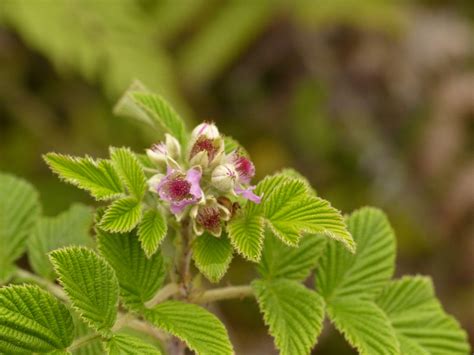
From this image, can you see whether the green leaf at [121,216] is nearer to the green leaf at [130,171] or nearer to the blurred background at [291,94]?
the green leaf at [130,171]

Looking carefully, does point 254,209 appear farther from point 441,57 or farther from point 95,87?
point 441,57

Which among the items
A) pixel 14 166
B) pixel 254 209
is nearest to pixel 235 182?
pixel 254 209

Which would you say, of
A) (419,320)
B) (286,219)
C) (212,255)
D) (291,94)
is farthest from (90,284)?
(291,94)

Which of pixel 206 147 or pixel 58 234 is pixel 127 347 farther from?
pixel 58 234

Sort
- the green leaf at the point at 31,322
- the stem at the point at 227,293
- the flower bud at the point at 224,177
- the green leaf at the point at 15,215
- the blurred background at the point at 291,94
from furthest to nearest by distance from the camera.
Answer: the blurred background at the point at 291,94
the green leaf at the point at 15,215
the stem at the point at 227,293
the flower bud at the point at 224,177
the green leaf at the point at 31,322

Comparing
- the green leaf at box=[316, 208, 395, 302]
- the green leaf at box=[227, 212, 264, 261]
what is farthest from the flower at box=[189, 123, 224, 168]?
the green leaf at box=[316, 208, 395, 302]

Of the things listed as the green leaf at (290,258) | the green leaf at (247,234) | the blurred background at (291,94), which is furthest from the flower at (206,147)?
the blurred background at (291,94)

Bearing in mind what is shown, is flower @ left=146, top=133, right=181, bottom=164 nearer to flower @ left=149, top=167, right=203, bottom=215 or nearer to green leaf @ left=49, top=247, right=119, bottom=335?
flower @ left=149, top=167, right=203, bottom=215
